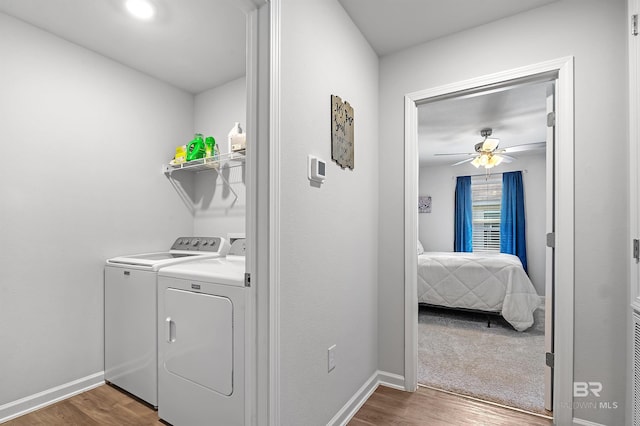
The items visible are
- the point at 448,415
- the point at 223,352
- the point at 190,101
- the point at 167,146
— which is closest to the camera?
the point at 223,352

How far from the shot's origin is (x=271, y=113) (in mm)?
1217

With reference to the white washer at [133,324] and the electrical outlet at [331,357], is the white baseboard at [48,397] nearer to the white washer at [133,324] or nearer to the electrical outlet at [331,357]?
the white washer at [133,324]

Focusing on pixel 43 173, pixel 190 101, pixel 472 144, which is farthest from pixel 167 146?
pixel 472 144

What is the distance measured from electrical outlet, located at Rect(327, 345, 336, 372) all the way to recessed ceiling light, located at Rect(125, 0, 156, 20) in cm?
226

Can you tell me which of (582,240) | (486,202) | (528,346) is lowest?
(528,346)

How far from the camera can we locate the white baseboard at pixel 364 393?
1.69 metres

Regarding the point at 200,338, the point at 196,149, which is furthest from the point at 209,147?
the point at 200,338

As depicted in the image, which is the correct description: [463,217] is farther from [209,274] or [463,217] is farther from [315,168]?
[209,274]

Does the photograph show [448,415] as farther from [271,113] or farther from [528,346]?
→ [271,113]

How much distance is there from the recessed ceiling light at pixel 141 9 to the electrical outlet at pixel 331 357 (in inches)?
89.1

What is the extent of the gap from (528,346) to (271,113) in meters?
3.26

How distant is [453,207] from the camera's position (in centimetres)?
614

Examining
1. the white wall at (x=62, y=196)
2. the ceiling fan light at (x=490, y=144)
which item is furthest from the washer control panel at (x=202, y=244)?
the ceiling fan light at (x=490, y=144)

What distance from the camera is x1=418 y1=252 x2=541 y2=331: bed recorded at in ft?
10.8
